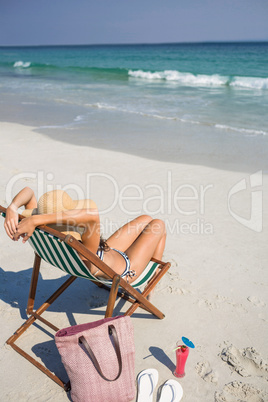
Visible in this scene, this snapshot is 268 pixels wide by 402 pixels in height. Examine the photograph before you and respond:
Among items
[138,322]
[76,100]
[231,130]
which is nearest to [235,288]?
[138,322]

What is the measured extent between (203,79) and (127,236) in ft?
65.1

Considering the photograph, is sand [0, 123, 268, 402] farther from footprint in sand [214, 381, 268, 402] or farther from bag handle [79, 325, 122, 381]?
bag handle [79, 325, 122, 381]

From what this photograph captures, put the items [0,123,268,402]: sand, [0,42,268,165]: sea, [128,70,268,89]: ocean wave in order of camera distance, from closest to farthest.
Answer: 1. [0,123,268,402]: sand
2. [0,42,268,165]: sea
3. [128,70,268,89]: ocean wave

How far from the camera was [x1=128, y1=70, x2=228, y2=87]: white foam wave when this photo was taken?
67.9 feet

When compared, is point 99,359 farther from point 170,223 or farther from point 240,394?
point 170,223

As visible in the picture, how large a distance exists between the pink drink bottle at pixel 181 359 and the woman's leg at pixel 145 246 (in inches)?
23.2

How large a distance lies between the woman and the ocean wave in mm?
17408

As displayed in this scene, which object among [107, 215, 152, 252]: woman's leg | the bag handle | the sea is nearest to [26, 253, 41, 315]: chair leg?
[107, 215, 152, 252]: woman's leg

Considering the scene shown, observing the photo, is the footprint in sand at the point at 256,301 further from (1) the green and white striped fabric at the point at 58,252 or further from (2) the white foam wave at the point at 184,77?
(2) the white foam wave at the point at 184,77

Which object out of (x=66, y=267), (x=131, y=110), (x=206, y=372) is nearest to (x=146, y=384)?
(x=206, y=372)

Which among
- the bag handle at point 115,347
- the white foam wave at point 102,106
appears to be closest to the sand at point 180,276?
the bag handle at point 115,347

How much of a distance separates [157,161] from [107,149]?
3.68ft

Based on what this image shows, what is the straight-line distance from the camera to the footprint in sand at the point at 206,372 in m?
2.54

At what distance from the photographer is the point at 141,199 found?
5273 mm
